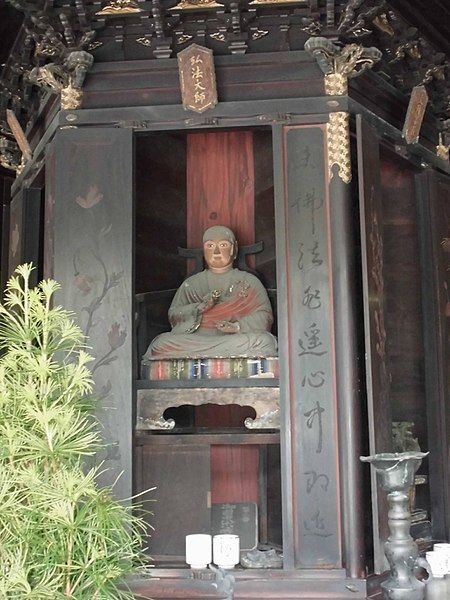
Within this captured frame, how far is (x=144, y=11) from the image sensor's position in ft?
15.2

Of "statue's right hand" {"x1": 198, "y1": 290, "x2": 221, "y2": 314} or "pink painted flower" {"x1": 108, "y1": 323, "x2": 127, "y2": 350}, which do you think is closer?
"pink painted flower" {"x1": 108, "y1": 323, "x2": 127, "y2": 350}

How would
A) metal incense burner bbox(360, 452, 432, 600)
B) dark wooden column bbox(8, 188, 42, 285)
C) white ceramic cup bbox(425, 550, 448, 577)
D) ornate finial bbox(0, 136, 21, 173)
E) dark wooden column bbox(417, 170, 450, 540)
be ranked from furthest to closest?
ornate finial bbox(0, 136, 21, 173) < dark wooden column bbox(8, 188, 42, 285) < dark wooden column bbox(417, 170, 450, 540) < white ceramic cup bbox(425, 550, 448, 577) < metal incense burner bbox(360, 452, 432, 600)

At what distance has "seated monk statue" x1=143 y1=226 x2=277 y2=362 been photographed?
4.64m

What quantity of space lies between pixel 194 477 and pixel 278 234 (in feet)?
4.60

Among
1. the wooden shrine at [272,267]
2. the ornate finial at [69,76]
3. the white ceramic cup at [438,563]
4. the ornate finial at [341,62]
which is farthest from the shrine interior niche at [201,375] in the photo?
the white ceramic cup at [438,563]

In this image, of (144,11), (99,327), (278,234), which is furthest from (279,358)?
(144,11)

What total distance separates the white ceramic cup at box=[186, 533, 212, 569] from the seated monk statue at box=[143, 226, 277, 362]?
3.14 ft

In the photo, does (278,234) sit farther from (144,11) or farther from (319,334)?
(144,11)

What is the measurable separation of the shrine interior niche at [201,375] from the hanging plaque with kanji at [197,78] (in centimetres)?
28

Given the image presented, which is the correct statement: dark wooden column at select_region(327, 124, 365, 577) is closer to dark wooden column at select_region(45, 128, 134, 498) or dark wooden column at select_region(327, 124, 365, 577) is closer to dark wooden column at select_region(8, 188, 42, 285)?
dark wooden column at select_region(45, 128, 134, 498)

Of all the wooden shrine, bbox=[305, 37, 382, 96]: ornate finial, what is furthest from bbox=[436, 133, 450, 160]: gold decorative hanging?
bbox=[305, 37, 382, 96]: ornate finial

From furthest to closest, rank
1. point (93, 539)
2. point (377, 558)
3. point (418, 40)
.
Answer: point (418, 40) < point (377, 558) < point (93, 539)

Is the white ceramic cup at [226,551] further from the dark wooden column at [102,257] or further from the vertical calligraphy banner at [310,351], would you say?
the dark wooden column at [102,257]

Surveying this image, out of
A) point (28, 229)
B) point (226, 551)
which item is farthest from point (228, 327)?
point (28, 229)
